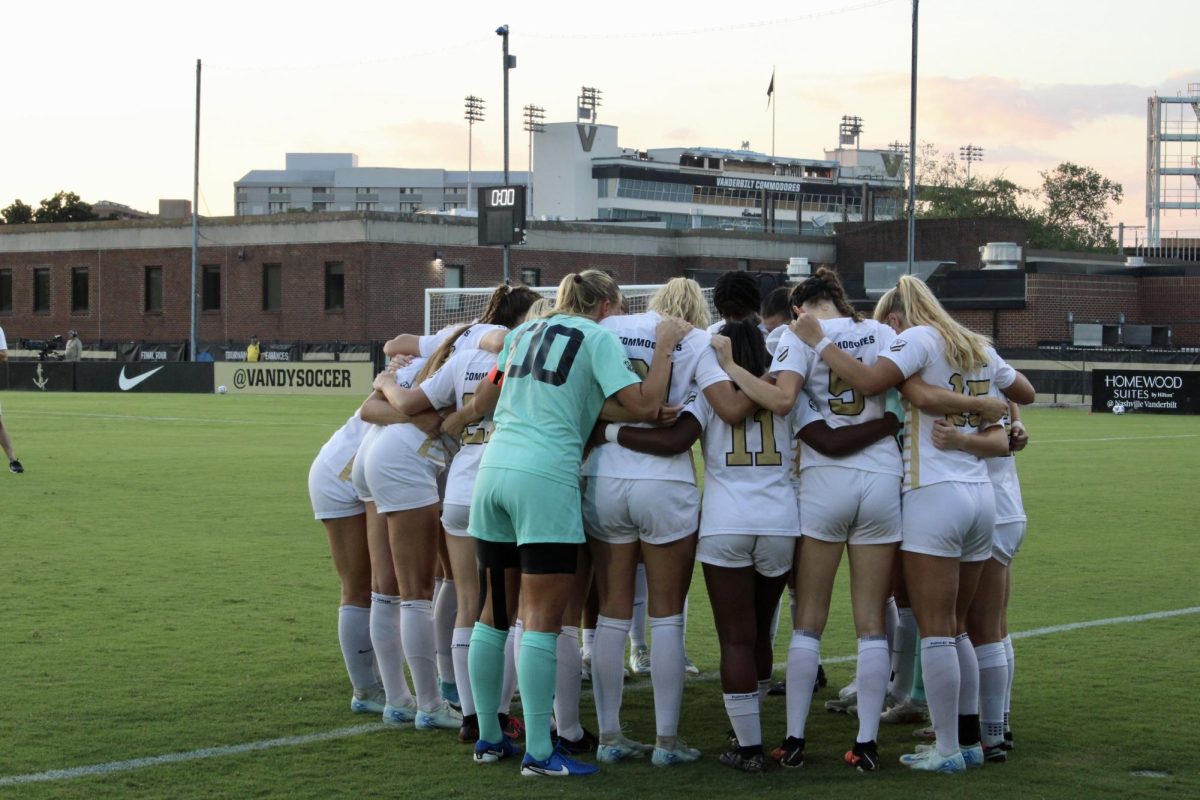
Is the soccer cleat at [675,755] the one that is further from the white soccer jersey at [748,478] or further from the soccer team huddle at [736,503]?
the white soccer jersey at [748,478]

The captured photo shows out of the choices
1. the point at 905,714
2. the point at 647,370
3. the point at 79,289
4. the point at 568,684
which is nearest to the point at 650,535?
the point at 647,370

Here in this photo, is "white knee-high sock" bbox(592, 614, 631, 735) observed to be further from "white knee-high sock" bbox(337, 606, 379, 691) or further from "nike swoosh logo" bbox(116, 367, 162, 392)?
"nike swoosh logo" bbox(116, 367, 162, 392)

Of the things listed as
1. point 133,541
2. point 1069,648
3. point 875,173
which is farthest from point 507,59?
point 875,173

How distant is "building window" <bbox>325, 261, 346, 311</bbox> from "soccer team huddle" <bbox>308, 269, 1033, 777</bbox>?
54100 millimetres

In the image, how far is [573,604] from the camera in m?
6.37

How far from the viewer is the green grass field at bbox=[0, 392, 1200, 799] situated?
5.97 metres

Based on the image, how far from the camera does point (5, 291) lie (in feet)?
236

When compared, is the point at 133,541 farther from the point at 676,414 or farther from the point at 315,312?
the point at 315,312

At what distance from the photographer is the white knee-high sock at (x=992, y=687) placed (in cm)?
634

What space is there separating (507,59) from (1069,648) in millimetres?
38549

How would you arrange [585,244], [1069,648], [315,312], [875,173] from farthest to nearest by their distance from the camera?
[875,173], [585,244], [315,312], [1069,648]

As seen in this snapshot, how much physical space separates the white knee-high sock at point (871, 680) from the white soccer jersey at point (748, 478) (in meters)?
0.55

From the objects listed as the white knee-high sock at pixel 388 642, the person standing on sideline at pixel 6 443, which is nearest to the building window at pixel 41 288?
the person standing on sideline at pixel 6 443

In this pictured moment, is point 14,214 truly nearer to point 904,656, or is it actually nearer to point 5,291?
point 5,291
